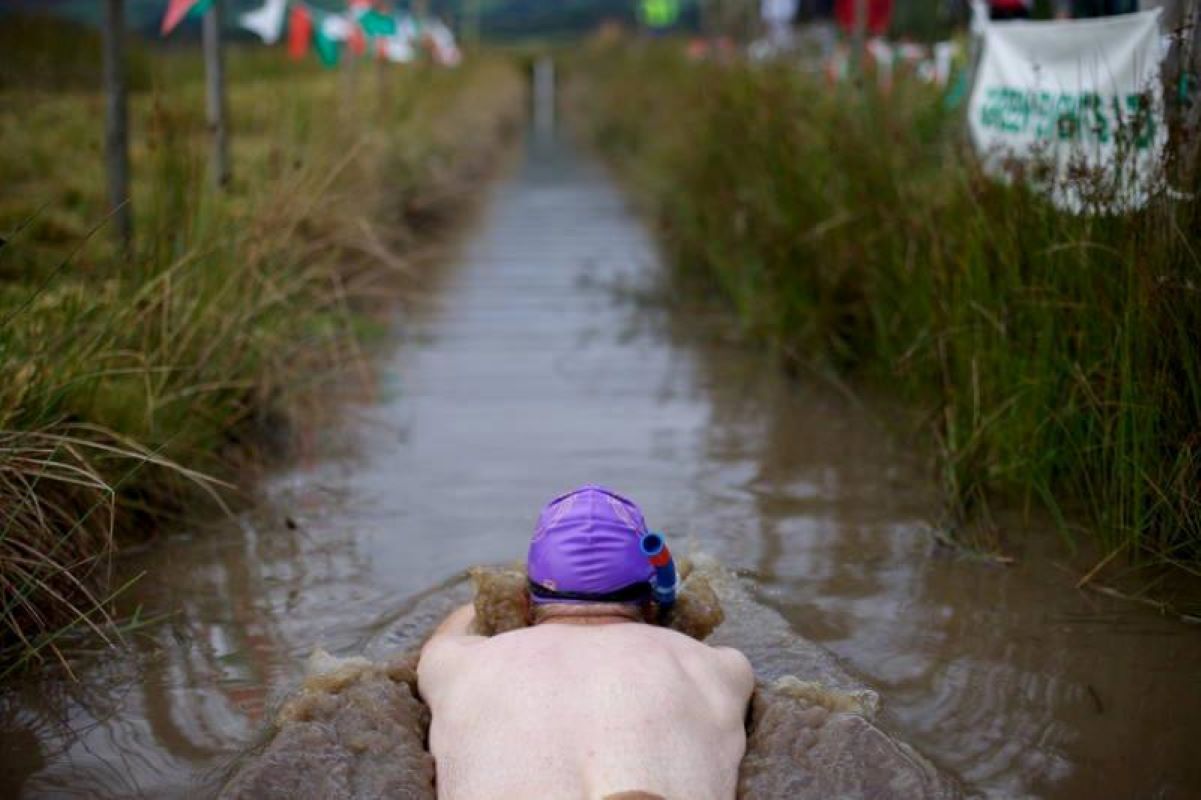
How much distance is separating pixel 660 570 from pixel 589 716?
61cm

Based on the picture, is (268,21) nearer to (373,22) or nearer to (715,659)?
(373,22)

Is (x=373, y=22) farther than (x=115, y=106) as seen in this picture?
Yes

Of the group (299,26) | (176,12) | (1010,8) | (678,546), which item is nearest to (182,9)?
(176,12)

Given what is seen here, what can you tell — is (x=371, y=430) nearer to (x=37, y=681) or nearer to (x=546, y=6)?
(x=37, y=681)

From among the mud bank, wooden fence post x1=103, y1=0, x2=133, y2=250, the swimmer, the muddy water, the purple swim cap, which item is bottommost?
the muddy water

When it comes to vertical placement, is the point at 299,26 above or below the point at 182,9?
below

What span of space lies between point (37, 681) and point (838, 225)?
3846 millimetres

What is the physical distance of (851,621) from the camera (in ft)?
15.3

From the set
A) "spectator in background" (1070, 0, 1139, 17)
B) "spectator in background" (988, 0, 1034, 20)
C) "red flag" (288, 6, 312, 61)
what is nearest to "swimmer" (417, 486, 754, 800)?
"spectator in background" (1070, 0, 1139, 17)

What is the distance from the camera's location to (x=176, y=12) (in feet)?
26.1

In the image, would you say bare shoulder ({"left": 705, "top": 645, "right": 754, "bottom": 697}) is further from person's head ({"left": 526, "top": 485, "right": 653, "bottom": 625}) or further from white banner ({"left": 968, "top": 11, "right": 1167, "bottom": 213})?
white banner ({"left": 968, "top": 11, "right": 1167, "bottom": 213})

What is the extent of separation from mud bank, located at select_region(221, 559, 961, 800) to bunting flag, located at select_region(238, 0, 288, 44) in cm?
761

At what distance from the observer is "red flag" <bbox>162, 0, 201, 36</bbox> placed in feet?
25.7

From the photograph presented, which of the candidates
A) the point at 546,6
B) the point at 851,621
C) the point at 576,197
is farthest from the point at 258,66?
the point at 546,6
